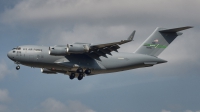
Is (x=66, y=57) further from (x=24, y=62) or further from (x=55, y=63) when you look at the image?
(x=24, y=62)

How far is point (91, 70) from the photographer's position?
36562mm

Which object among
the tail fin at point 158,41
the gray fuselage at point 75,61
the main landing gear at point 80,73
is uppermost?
the tail fin at point 158,41

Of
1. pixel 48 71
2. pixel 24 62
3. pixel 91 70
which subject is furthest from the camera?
pixel 48 71

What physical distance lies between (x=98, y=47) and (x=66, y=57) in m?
2.57

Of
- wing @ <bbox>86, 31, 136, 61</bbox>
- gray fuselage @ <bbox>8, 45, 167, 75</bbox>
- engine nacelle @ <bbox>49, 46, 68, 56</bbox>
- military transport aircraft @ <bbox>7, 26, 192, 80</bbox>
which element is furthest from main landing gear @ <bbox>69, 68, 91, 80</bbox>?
engine nacelle @ <bbox>49, 46, 68, 56</bbox>

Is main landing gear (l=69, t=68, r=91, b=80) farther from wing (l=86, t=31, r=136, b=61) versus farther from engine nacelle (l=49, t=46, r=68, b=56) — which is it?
engine nacelle (l=49, t=46, r=68, b=56)

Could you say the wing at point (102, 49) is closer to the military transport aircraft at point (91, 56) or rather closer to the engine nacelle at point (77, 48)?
the military transport aircraft at point (91, 56)

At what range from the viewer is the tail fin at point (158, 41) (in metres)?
38.8

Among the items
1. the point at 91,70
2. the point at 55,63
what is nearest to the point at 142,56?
the point at 91,70

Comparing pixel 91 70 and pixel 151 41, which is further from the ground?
pixel 151 41

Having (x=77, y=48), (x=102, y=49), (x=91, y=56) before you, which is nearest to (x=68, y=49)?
(x=77, y=48)

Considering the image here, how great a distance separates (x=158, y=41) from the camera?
1543 inches

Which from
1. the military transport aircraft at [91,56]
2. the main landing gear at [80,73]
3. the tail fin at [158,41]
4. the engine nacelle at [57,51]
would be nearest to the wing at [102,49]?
the military transport aircraft at [91,56]

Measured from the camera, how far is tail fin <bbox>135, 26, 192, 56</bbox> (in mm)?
38812
